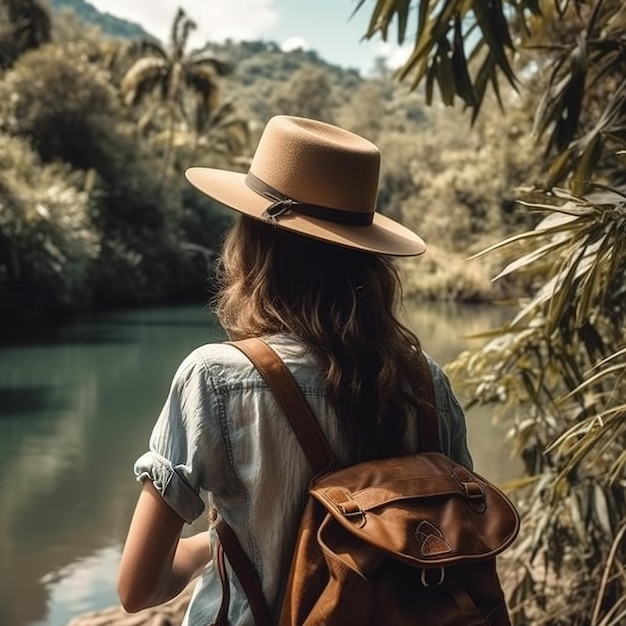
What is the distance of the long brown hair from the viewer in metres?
1.11

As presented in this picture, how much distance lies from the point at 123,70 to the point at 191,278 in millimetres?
7825

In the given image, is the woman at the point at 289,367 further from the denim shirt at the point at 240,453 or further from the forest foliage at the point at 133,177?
the forest foliage at the point at 133,177

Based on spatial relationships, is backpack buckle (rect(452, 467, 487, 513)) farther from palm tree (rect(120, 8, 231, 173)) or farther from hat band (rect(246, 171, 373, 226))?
palm tree (rect(120, 8, 231, 173))

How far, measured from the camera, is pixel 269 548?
1.08 metres

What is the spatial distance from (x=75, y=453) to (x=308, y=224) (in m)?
7.38

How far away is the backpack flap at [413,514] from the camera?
0.98 metres

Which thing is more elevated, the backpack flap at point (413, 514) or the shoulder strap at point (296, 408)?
the shoulder strap at point (296, 408)

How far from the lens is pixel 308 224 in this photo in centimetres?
114

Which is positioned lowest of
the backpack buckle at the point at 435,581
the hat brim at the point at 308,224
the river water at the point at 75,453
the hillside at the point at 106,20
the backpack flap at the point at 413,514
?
the hillside at the point at 106,20

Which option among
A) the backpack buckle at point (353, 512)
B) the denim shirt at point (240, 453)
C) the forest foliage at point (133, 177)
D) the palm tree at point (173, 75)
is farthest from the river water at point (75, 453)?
the palm tree at point (173, 75)

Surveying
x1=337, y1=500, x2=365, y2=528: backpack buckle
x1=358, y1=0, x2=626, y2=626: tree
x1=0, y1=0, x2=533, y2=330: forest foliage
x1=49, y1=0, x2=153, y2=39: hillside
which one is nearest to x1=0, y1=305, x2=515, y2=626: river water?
x1=358, y1=0, x2=626, y2=626: tree

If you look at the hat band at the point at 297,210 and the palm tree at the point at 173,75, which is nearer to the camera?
the hat band at the point at 297,210

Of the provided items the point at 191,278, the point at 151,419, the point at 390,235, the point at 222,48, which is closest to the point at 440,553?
the point at 390,235

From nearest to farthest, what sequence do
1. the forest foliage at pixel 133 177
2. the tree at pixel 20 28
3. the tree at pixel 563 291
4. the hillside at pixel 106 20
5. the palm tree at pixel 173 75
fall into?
the tree at pixel 563 291 < the forest foliage at pixel 133 177 < the tree at pixel 20 28 < the palm tree at pixel 173 75 < the hillside at pixel 106 20
